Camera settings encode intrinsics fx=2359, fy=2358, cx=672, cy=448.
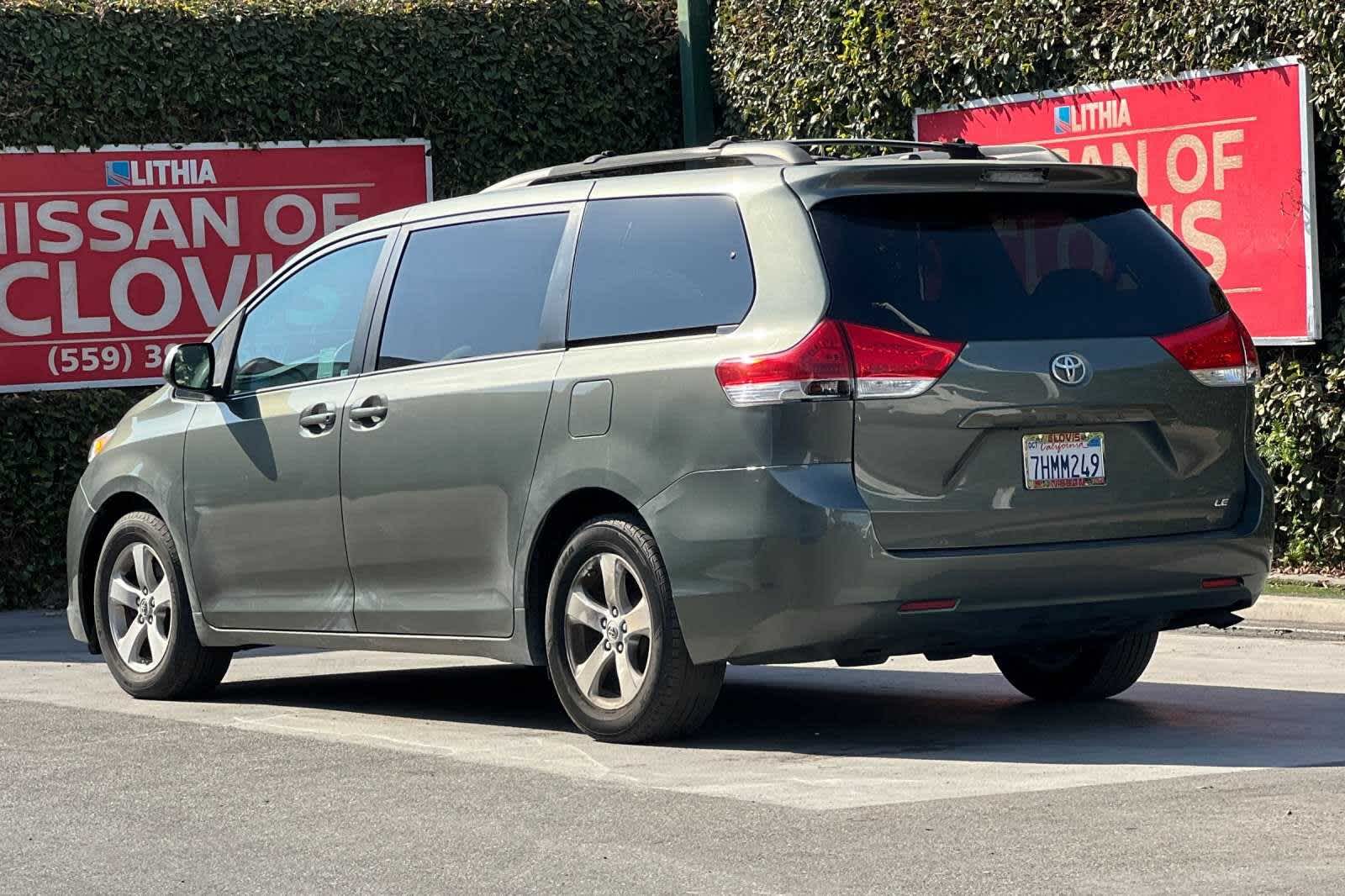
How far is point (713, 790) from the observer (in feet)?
22.7

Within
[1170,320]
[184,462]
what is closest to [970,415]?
[1170,320]

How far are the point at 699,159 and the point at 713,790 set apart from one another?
8.12 feet

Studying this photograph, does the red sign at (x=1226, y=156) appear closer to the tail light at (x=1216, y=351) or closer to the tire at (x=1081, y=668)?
the tire at (x=1081, y=668)

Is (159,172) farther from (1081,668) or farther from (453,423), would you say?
(1081,668)

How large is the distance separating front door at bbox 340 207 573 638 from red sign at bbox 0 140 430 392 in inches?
281

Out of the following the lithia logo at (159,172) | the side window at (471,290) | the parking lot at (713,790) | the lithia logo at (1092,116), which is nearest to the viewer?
the parking lot at (713,790)

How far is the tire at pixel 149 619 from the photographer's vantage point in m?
9.60

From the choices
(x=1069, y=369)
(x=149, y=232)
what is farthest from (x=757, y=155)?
(x=149, y=232)

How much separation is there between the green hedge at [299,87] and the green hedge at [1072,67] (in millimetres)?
886

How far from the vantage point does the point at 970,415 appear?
7316 millimetres

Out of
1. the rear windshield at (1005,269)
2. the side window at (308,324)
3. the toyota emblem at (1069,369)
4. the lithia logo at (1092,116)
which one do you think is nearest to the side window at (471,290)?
the side window at (308,324)

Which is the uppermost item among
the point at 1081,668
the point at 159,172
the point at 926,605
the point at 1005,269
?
the point at 159,172

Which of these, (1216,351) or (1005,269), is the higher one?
(1005,269)

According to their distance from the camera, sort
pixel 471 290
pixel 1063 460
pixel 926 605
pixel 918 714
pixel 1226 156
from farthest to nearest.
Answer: pixel 1226 156 → pixel 918 714 → pixel 471 290 → pixel 1063 460 → pixel 926 605
